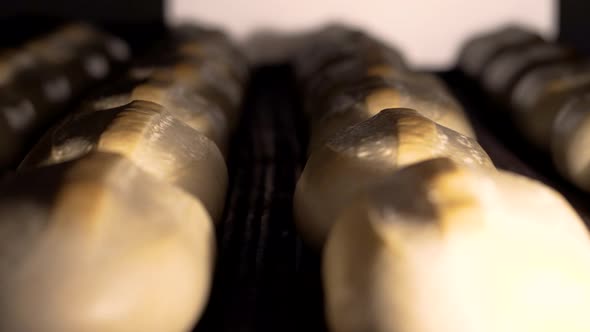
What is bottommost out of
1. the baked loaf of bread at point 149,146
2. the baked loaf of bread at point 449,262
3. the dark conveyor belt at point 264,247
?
the dark conveyor belt at point 264,247

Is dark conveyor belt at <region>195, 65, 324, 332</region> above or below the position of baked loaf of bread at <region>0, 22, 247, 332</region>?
below

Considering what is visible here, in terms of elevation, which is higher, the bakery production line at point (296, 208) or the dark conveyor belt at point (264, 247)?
the bakery production line at point (296, 208)

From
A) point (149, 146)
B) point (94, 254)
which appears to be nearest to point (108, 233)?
point (94, 254)

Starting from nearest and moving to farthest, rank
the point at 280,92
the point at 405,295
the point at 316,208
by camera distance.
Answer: the point at 405,295, the point at 316,208, the point at 280,92

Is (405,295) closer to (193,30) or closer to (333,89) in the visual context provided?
(333,89)

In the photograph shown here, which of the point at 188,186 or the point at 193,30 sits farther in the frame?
the point at 193,30

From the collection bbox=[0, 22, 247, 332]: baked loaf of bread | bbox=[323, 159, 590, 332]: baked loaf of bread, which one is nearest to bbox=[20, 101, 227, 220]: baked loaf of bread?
bbox=[0, 22, 247, 332]: baked loaf of bread

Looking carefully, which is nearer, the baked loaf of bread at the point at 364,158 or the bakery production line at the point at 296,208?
the bakery production line at the point at 296,208

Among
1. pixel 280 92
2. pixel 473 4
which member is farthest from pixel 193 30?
pixel 473 4

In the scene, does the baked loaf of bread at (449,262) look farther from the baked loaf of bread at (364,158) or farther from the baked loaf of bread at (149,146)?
the baked loaf of bread at (149,146)

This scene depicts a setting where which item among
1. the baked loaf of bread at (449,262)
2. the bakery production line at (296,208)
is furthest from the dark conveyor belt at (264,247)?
the baked loaf of bread at (449,262)

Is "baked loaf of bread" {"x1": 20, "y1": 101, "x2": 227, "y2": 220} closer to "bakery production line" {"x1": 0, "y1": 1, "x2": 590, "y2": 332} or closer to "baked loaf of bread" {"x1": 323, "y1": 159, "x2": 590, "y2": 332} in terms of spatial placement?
"bakery production line" {"x1": 0, "y1": 1, "x2": 590, "y2": 332}
